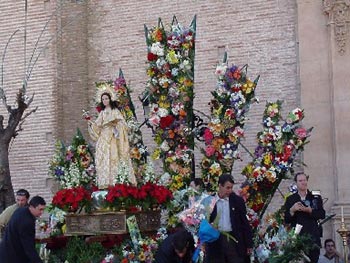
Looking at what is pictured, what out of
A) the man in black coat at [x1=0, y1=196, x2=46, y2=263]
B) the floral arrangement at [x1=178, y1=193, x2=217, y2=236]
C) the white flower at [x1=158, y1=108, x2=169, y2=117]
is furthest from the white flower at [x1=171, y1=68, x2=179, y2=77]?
the man in black coat at [x1=0, y1=196, x2=46, y2=263]

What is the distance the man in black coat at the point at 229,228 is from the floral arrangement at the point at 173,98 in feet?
11.2

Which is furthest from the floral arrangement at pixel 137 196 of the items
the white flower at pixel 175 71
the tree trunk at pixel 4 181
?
the tree trunk at pixel 4 181

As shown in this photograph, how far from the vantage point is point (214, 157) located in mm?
13172

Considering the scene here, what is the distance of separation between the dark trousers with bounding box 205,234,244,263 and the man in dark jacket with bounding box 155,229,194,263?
3.19 feet

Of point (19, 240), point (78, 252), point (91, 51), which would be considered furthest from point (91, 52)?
point (19, 240)

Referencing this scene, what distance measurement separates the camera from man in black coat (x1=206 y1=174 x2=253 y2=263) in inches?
385

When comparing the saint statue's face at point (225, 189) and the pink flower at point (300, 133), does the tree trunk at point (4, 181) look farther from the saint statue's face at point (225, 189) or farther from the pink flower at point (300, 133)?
the saint statue's face at point (225, 189)

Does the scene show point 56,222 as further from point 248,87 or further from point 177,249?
point 177,249

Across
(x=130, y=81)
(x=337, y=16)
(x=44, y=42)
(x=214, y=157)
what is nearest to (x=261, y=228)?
(x=214, y=157)

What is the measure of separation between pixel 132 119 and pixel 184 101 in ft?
3.62

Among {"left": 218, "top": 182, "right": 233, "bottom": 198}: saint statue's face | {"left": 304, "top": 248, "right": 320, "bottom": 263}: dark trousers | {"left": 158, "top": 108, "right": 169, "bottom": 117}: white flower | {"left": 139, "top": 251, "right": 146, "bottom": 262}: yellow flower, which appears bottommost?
{"left": 139, "top": 251, "right": 146, "bottom": 262}: yellow flower

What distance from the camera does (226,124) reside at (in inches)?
516

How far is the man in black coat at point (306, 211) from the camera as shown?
10.8 meters

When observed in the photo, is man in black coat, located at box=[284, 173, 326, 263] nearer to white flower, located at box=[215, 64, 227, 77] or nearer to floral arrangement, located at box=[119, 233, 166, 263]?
floral arrangement, located at box=[119, 233, 166, 263]
